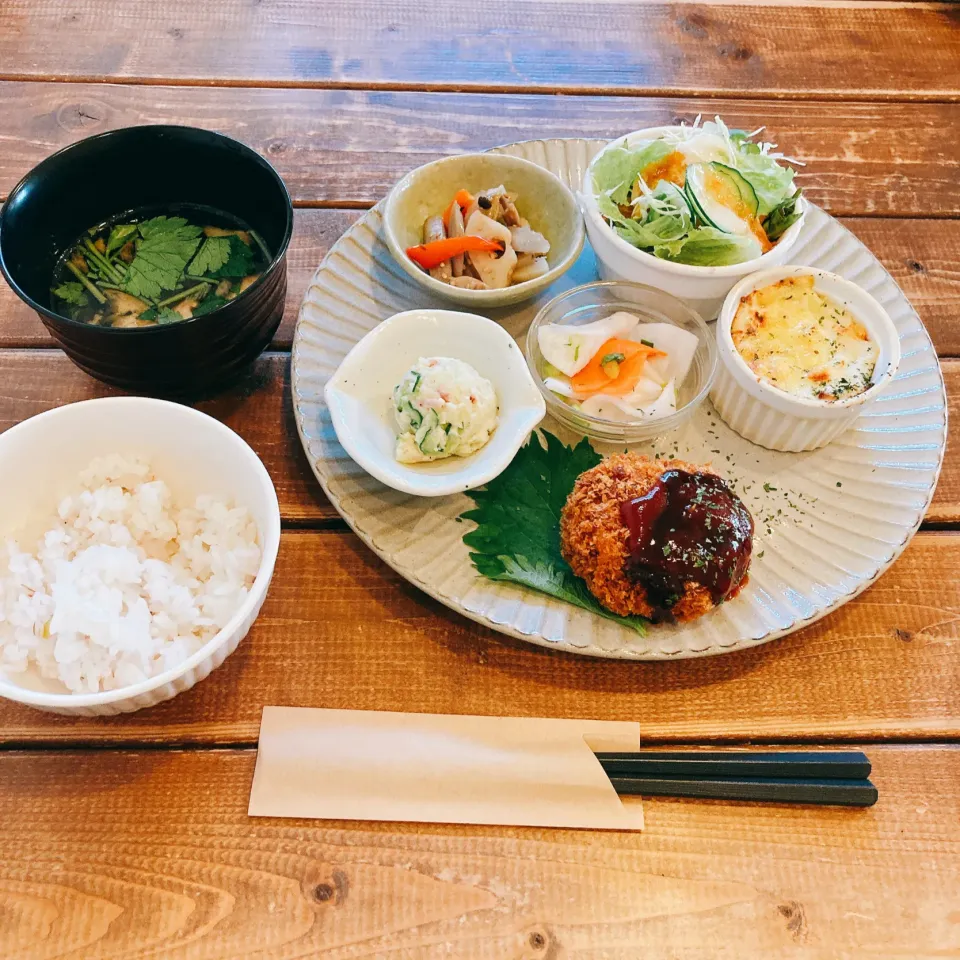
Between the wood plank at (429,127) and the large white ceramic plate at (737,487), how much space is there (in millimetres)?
401

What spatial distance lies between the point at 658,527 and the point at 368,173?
153cm

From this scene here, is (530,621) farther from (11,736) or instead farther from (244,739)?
(11,736)

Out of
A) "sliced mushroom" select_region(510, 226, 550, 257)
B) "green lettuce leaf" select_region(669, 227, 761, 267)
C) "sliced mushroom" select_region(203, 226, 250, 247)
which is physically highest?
"green lettuce leaf" select_region(669, 227, 761, 267)

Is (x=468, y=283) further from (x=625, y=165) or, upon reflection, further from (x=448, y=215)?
(x=625, y=165)

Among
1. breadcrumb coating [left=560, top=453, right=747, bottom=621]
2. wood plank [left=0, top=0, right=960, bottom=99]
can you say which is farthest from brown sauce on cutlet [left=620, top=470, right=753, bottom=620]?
wood plank [left=0, top=0, right=960, bottom=99]

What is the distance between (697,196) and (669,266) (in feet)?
0.72

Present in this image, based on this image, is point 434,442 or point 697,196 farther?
point 697,196

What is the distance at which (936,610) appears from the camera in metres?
1.91

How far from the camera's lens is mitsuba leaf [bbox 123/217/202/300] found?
199 centimetres

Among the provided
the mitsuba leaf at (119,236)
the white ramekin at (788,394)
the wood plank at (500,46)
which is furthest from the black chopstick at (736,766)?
the wood plank at (500,46)

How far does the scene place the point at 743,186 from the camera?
87.4 inches

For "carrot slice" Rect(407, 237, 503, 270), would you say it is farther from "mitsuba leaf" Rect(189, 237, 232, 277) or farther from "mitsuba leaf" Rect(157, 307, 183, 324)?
"mitsuba leaf" Rect(157, 307, 183, 324)

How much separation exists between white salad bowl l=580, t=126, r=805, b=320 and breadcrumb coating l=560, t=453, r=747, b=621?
1.77ft

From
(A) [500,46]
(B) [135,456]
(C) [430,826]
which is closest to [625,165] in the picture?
(A) [500,46]
